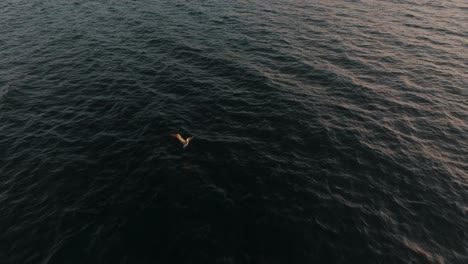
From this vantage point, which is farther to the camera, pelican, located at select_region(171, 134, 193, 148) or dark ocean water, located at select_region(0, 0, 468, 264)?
pelican, located at select_region(171, 134, 193, 148)

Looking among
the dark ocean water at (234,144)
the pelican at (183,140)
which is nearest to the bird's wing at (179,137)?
the pelican at (183,140)

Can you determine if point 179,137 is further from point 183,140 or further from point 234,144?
point 234,144

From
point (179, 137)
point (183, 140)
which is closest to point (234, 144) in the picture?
point (183, 140)

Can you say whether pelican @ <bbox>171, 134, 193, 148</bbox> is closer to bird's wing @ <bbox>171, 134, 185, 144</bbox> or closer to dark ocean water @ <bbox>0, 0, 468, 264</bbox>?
bird's wing @ <bbox>171, 134, 185, 144</bbox>

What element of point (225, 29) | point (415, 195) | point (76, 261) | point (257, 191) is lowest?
point (76, 261)

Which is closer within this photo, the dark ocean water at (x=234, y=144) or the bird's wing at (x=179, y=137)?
the dark ocean water at (x=234, y=144)

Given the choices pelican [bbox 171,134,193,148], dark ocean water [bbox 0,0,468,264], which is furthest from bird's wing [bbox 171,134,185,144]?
dark ocean water [bbox 0,0,468,264]

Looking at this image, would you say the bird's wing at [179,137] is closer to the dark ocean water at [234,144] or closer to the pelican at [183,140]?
the pelican at [183,140]

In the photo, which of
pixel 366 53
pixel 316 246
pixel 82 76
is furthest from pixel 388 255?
pixel 82 76

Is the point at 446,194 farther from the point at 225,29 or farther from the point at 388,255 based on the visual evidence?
the point at 225,29
